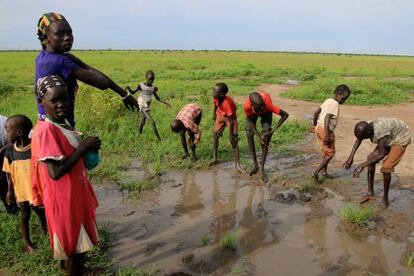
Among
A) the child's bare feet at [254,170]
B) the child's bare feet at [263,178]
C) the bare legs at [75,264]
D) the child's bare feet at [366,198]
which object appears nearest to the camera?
the bare legs at [75,264]

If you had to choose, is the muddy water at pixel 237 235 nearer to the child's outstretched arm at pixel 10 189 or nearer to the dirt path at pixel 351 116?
the child's outstretched arm at pixel 10 189

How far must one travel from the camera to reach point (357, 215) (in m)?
4.21

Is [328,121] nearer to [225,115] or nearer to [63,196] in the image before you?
[225,115]

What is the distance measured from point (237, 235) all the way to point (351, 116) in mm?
7528

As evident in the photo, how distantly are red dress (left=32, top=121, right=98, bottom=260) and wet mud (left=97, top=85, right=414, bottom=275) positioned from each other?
106cm

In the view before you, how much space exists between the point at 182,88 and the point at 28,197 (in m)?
12.4

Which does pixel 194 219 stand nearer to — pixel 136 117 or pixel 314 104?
pixel 136 117

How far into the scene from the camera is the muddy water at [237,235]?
138 inches

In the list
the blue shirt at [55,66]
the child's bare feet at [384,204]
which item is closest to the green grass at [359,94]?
the child's bare feet at [384,204]

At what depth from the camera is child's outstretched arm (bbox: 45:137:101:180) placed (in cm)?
236

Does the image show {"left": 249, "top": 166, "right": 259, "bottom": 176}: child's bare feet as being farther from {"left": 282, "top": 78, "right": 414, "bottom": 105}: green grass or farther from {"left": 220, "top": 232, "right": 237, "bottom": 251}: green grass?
{"left": 282, "top": 78, "right": 414, "bottom": 105}: green grass

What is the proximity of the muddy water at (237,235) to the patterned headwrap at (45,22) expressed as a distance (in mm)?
1991

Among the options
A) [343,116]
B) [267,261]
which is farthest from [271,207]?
[343,116]

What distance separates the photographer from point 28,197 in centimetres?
352
